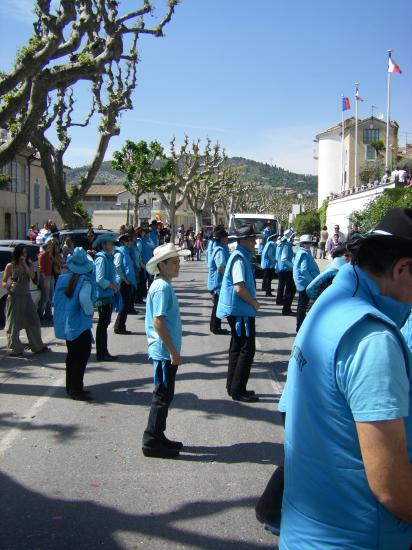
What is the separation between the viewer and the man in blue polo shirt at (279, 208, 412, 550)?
1626 millimetres

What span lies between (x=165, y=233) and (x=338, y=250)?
24870mm

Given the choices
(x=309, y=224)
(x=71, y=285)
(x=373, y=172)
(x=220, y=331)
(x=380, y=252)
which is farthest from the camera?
(x=309, y=224)

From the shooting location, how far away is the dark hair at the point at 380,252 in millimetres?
1790

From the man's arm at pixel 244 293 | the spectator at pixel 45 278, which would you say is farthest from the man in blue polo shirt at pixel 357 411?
the spectator at pixel 45 278

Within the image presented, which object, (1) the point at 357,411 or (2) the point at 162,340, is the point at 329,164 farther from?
(1) the point at 357,411

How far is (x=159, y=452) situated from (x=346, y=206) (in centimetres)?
3994

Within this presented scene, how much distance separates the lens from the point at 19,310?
9.22 meters

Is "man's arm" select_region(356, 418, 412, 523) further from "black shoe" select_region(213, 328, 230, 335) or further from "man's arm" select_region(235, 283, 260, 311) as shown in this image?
"black shoe" select_region(213, 328, 230, 335)

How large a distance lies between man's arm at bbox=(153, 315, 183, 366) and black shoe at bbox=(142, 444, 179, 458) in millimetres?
758

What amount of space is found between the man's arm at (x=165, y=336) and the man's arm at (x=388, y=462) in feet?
11.0

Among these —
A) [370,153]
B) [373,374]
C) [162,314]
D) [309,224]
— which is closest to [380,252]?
[373,374]

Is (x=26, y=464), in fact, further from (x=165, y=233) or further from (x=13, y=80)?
(x=165, y=233)

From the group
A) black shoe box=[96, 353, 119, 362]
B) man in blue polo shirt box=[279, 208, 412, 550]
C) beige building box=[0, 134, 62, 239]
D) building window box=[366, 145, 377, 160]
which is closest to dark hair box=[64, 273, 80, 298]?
black shoe box=[96, 353, 119, 362]

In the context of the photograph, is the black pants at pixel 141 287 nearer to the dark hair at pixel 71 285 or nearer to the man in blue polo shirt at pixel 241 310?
the dark hair at pixel 71 285
